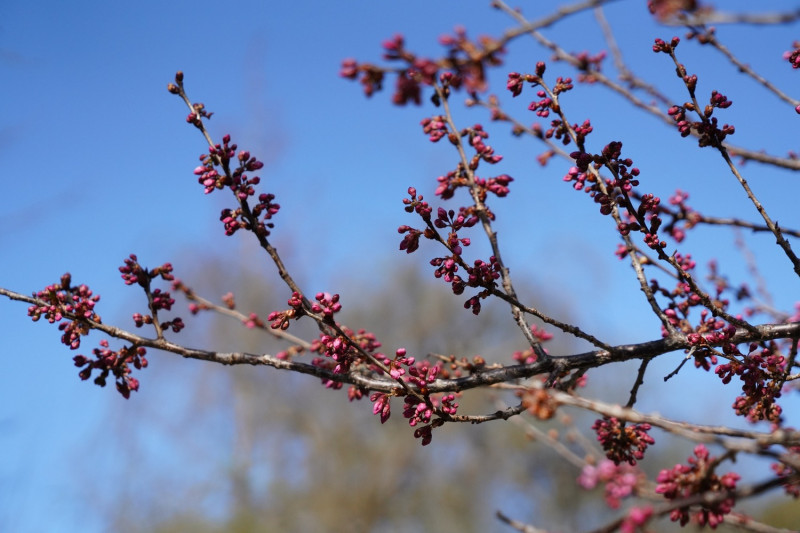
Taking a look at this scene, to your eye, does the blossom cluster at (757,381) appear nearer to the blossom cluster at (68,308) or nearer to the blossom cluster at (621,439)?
the blossom cluster at (621,439)

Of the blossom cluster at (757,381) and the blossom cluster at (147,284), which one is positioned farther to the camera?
the blossom cluster at (147,284)

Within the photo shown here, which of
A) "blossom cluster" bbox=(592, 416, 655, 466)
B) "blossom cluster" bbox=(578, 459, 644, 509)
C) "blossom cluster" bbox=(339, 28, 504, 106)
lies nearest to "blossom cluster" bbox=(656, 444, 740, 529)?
"blossom cluster" bbox=(578, 459, 644, 509)

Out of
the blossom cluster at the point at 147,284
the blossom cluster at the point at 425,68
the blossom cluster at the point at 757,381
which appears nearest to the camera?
the blossom cluster at the point at 425,68

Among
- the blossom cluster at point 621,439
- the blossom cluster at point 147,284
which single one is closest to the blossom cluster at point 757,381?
the blossom cluster at point 621,439

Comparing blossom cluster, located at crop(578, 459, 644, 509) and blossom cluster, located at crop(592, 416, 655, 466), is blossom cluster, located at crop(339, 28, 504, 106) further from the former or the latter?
blossom cluster, located at crop(592, 416, 655, 466)

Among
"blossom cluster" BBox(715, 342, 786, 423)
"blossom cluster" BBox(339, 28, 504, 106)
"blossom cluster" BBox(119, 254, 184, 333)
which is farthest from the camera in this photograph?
"blossom cluster" BBox(119, 254, 184, 333)

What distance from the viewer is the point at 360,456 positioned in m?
16.2

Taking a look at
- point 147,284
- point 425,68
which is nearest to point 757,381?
point 425,68

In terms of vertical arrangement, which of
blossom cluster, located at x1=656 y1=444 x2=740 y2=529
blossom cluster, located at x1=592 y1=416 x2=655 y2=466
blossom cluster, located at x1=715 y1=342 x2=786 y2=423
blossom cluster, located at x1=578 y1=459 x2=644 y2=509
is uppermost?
blossom cluster, located at x1=715 y1=342 x2=786 y2=423

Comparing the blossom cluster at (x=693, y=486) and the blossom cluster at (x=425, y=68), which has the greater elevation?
the blossom cluster at (x=425, y=68)

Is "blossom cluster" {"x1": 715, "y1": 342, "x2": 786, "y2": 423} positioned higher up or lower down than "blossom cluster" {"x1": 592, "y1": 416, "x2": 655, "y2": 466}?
higher up

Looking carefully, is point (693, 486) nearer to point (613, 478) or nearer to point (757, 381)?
point (613, 478)

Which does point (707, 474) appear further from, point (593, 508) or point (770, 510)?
point (593, 508)

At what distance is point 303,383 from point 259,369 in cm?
135
